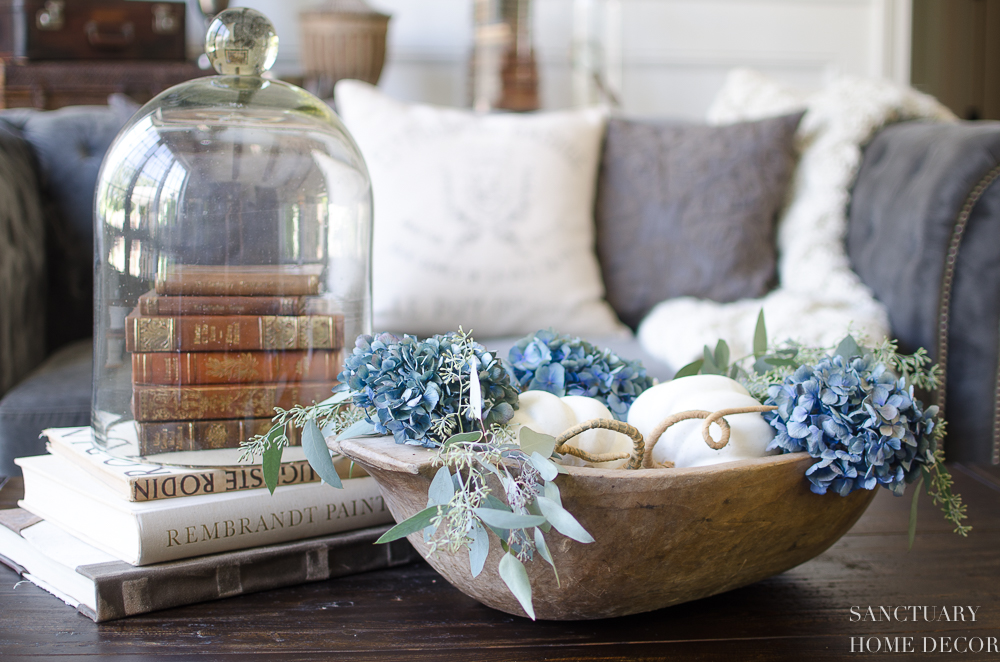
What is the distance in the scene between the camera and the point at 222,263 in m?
0.67

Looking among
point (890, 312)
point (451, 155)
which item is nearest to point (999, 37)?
point (890, 312)

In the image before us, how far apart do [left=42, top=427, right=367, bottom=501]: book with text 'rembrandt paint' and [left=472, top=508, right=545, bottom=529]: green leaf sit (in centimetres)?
24

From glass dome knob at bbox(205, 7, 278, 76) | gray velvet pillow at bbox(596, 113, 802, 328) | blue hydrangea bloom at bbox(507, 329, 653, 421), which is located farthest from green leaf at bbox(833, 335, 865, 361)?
gray velvet pillow at bbox(596, 113, 802, 328)

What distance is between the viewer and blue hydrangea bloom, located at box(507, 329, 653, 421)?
61cm

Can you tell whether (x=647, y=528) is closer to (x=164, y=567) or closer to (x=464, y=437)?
(x=464, y=437)

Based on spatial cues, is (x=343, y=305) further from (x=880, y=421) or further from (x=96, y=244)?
(x=880, y=421)

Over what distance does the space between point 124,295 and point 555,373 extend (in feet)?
1.22

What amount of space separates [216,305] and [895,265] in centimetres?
132

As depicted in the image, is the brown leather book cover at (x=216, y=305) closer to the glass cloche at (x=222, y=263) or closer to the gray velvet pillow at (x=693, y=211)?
the glass cloche at (x=222, y=263)

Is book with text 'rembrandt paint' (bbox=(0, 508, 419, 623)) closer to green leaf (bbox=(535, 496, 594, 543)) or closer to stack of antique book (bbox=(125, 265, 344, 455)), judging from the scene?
stack of antique book (bbox=(125, 265, 344, 455))

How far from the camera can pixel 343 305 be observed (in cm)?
73

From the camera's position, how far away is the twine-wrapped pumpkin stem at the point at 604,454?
484 millimetres

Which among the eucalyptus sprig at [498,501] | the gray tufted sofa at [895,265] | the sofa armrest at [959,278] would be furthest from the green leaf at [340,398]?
the sofa armrest at [959,278]

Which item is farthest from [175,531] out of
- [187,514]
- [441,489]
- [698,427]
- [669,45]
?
[669,45]
